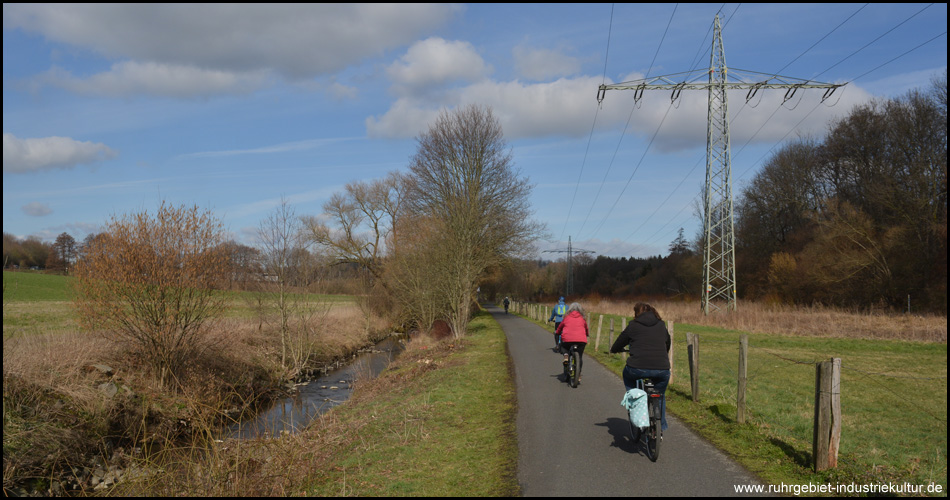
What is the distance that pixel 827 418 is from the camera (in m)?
6.13

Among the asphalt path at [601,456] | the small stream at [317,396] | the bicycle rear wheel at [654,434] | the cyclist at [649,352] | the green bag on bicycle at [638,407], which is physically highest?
the cyclist at [649,352]

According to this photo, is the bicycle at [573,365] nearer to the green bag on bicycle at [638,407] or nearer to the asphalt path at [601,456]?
the asphalt path at [601,456]

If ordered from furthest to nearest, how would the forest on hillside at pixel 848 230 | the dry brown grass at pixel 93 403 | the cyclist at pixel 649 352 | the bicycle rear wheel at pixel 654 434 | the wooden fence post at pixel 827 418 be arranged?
1. the forest on hillside at pixel 848 230
2. the dry brown grass at pixel 93 403
3. the cyclist at pixel 649 352
4. the bicycle rear wheel at pixel 654 434
5. the wooden fence post at pixel 827 418

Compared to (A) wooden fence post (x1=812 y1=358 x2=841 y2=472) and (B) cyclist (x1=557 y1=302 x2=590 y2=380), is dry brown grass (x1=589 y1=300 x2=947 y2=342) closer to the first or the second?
(B) cyclist (x1=557 y1=302 x2=590 y2=380)

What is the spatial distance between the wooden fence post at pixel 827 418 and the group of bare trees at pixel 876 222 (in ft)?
93.0

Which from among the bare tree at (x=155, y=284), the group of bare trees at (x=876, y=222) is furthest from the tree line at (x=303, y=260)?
the group of bare trees at (x=876, y=222)

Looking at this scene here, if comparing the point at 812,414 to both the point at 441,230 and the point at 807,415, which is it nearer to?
the point at 807,415

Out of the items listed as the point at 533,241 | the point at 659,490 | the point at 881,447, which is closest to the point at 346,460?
the point at 659,490

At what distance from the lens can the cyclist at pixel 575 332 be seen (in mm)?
11430

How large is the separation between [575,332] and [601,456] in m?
4.86

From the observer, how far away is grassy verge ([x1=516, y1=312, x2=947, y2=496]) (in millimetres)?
6211

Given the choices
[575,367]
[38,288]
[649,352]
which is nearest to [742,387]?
[649,352]

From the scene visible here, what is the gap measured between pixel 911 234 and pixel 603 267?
5840 cm

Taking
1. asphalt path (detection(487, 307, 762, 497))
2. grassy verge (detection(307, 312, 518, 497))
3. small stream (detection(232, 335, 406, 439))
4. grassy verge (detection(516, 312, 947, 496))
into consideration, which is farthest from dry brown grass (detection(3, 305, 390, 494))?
grassy verge (detection(516, 312, 947, 496))
